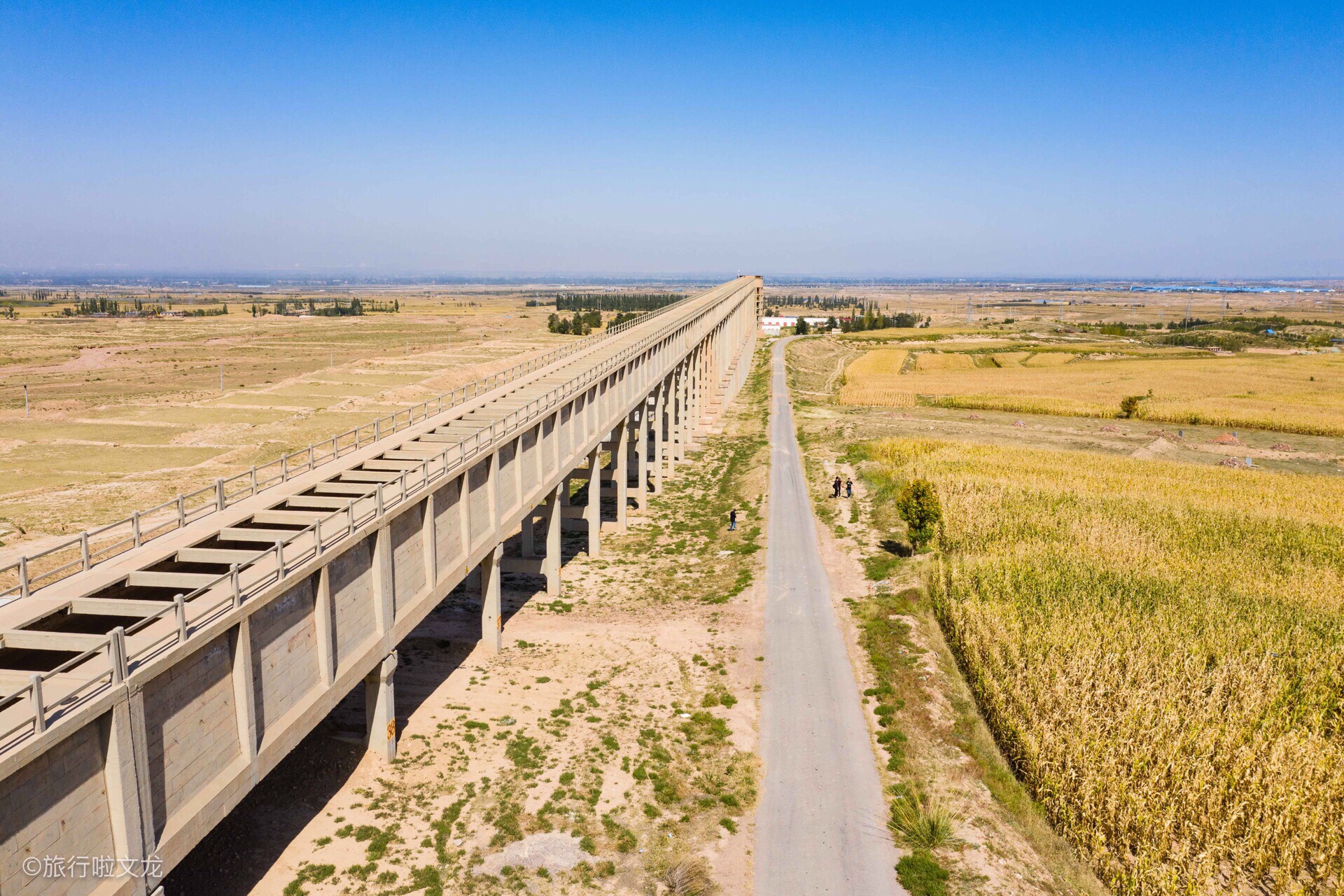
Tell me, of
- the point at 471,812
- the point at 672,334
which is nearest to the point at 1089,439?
the point at 672,334

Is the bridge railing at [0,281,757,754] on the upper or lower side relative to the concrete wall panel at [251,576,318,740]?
upper

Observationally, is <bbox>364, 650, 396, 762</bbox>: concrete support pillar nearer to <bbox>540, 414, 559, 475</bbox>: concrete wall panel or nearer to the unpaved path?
the unpaved path

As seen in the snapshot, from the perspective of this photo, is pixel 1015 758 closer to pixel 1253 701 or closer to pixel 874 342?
pixel 1253 701

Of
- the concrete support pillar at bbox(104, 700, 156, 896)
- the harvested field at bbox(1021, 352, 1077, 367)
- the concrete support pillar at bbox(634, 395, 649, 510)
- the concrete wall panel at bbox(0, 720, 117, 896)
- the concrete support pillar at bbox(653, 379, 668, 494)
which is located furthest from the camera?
the harvested field at bbox(1021, 352, 1077, 367)

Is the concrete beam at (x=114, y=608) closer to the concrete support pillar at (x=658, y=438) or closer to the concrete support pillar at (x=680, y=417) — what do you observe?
the concrete support pillar at (x=658, y=438)

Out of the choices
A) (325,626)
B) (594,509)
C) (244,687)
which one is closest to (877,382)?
(594,509)

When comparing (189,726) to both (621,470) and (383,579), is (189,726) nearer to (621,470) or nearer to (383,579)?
(383,579)

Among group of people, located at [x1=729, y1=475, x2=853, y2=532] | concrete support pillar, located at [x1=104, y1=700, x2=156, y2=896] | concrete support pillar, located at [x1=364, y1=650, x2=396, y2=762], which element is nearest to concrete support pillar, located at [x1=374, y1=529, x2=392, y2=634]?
concrete support pillar, located at [x1=364, y1=650, x2=396, y2=762]
